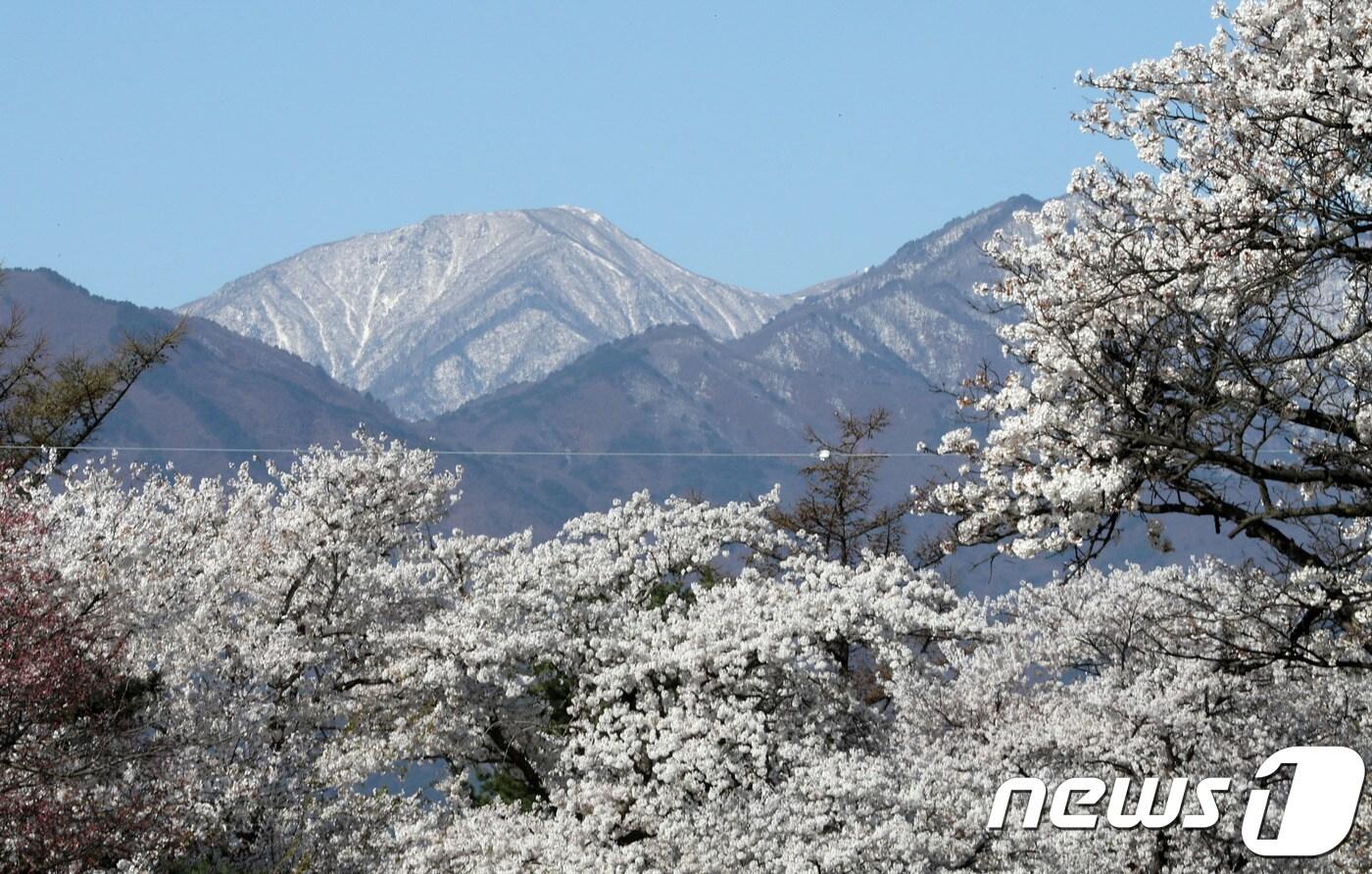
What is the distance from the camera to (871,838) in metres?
21.9

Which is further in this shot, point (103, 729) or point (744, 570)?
point (744, 570)

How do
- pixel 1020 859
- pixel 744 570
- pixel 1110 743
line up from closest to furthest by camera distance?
pixel 1020 859 < pixel 1110 743 < pixel 744 570

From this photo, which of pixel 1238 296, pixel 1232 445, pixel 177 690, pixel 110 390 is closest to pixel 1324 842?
pixel 1232 445

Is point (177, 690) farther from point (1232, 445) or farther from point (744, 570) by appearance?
point (1232, 445)

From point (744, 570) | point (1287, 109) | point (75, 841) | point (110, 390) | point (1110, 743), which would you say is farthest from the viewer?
point (110, 390)

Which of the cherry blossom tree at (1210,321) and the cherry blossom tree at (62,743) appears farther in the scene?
the cherry blossom tree at (62,743)

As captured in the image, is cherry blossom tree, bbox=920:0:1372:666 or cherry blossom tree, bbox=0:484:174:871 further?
cherry blossom tree, bbox=0:484:174:871

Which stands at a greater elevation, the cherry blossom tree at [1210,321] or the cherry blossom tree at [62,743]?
the cherry blossom tree at [1210,321]

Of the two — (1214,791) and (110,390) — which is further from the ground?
(110,390)

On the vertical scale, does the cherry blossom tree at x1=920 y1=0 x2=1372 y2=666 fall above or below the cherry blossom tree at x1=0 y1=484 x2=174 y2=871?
above

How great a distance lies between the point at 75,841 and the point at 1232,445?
1303cm

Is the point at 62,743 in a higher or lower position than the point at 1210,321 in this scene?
lower

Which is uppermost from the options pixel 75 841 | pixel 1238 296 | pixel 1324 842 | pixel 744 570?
pixel 1238 296

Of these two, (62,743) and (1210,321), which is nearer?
(1210,321)
